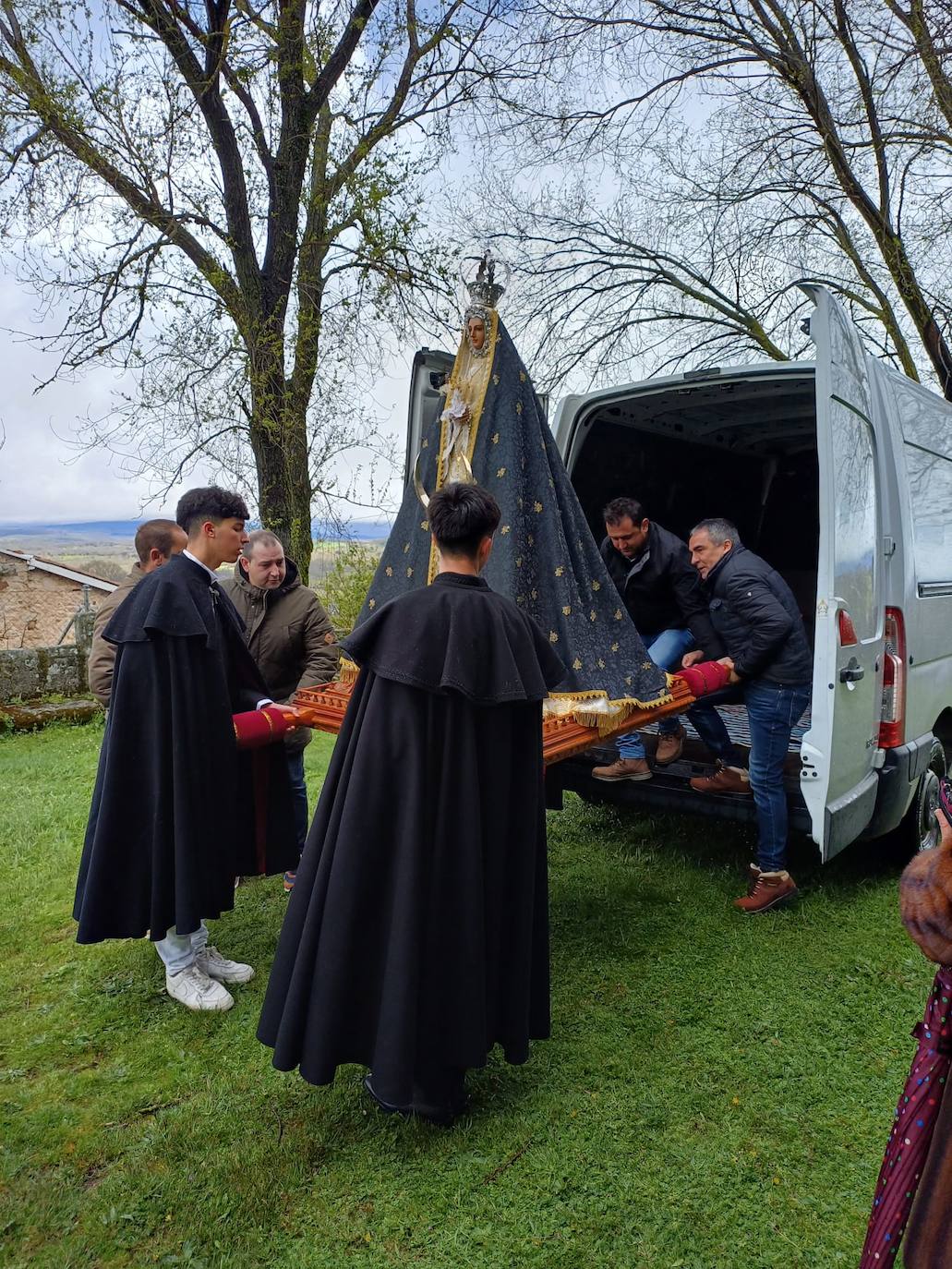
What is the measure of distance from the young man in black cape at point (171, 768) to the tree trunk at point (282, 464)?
6637 millimetres

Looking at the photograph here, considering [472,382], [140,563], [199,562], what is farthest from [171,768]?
[472,382]

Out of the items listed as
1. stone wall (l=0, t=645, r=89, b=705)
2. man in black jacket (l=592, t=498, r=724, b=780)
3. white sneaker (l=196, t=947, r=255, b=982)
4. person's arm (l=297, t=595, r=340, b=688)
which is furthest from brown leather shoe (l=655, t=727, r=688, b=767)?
stone wall (l=0, t=645, r=89, b=705)

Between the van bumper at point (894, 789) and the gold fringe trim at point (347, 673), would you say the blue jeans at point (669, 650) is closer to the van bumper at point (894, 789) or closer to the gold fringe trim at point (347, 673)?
the van bumper at point (894, 789)

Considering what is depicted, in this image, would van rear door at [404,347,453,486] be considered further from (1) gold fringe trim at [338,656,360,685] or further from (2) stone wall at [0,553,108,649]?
(2) stone wall at [0,553,108,649]

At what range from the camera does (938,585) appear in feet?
15.6

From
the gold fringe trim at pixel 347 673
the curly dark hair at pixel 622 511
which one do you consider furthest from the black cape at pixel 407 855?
the curly dark hair at pixel 622 511

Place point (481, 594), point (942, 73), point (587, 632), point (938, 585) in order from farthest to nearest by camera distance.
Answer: point (942, 73), point (938, 585), point (587, 632), point (481, 594)

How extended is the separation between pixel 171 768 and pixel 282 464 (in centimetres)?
730

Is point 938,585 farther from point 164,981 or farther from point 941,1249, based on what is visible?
point 164,981

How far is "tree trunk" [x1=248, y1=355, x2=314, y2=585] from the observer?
9961mm

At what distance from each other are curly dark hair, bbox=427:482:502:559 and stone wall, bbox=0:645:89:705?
7581 mm

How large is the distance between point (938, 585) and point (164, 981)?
4.24 m

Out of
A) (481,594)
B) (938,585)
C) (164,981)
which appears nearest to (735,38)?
(938,585)

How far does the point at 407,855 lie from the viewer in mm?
2537
